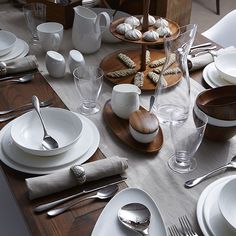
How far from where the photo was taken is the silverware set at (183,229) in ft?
2.04

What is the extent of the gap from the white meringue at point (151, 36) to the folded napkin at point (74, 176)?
39 cm

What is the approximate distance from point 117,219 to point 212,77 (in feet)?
1.81

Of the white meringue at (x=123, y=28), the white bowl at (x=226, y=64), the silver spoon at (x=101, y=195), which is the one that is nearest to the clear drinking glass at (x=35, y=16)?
the white meringue at (x=123, y=28)

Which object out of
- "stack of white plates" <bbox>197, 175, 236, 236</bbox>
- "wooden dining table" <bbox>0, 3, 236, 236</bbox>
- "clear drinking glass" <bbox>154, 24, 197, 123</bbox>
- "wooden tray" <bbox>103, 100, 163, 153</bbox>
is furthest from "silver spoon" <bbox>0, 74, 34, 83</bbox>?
"stack of white plates" <bbox>197, 175, 236, 236</bbox>

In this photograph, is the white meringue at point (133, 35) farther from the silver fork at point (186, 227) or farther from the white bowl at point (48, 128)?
the silver fork at point (186, 227)

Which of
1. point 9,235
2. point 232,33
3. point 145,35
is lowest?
point 9,235

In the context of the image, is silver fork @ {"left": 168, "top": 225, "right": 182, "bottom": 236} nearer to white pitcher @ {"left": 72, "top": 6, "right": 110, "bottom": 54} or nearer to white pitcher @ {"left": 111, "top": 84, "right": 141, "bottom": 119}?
white pitcher @ {"left": 111, "top": 84, "right": 141, "bottom": 119}

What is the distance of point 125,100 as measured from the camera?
34.0 inches

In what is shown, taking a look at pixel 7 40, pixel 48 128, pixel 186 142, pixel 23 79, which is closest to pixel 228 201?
pixel 186 142

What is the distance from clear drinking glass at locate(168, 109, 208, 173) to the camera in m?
0.74

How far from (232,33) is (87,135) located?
32.6 inches

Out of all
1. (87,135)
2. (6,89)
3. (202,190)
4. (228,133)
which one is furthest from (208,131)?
(6,89)

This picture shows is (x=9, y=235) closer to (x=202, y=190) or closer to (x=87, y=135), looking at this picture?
(x=87, y=135)

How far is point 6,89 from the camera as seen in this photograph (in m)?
0.99
